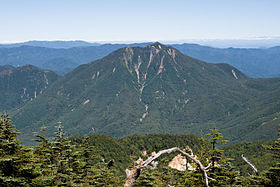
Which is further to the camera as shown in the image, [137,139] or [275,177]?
[137,139]

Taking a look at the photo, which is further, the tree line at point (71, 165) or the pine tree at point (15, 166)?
the pine tree at point (15, 166)

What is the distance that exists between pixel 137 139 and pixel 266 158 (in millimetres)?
79207

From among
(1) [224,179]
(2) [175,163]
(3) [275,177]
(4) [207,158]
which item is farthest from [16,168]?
(2) [175,163]

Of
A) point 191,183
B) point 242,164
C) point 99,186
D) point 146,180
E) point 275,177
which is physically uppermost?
point 275,177

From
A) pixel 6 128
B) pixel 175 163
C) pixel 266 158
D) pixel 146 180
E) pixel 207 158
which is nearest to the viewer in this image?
pixel 6 128

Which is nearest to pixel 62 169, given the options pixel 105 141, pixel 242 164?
pixel 105 141

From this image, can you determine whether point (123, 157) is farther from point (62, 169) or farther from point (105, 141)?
point (62, 169)

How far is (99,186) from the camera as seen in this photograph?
115 ft

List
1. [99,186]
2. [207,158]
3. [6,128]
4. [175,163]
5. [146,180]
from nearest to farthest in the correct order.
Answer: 1. [6,128]
2. [207,158]
3. [146,180]
4. [99,186]
5. [175,163]

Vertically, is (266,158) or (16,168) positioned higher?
(16,168)

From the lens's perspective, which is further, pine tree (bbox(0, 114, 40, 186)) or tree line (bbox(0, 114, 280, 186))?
pine tree (bbox(0, 114, 40, 186))

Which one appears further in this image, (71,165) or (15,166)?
(71,165)

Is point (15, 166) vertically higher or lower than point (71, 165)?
higher

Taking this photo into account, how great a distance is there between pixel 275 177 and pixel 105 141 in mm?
117315
